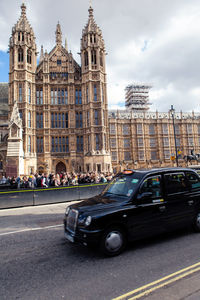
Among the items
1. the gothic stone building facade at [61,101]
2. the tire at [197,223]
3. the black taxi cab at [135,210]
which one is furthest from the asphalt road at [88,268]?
the gothic stone building facade at [61,101]

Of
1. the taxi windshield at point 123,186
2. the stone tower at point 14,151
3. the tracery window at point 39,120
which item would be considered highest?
the tracery window at point 39,120

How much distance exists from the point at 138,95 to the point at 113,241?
225 ft

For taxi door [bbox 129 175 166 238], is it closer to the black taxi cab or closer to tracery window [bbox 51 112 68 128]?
the black taxi cab

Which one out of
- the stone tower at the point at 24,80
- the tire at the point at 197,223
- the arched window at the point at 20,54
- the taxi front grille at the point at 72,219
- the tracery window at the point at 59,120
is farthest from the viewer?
the tracery window at the point at 59,120

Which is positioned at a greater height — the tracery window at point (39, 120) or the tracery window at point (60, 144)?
the tracery window at point (39, 120)

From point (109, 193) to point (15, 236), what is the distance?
3.13m

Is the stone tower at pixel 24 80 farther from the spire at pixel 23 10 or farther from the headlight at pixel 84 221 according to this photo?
the headlight at pixel 84 221

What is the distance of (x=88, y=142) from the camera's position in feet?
102

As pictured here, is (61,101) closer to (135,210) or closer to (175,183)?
(175,183)

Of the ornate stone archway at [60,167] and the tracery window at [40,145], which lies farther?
the ornate stone archway at [60,167]

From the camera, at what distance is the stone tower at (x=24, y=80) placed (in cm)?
2955

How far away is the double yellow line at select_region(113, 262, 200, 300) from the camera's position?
275 centimetres

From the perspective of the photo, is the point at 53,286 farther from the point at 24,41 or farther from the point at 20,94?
the point at 24,41

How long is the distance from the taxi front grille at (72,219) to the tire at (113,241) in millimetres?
718
